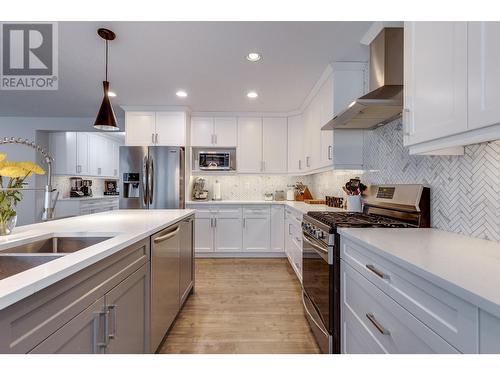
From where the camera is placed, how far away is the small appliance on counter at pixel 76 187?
5.77 m

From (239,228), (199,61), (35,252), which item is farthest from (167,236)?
(239,228)

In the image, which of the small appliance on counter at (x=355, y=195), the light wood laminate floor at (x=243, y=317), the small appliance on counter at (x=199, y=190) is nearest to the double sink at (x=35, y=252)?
the light wood laminate floor at (x=243, y=317)

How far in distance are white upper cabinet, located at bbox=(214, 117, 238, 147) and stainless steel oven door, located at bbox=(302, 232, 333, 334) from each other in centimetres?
260

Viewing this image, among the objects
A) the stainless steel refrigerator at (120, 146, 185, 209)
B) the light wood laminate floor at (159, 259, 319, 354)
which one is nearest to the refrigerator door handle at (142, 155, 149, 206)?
the stainless steel refrigerator at (120, 146, 185, 209)

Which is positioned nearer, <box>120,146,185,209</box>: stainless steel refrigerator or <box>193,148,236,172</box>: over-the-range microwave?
<box>120,146,185,209</box>: stainless steel refrigerator

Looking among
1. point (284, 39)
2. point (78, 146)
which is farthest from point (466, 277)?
point (78, 146)

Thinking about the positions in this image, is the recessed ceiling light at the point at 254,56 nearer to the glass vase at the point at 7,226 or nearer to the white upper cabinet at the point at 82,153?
the glass vase at the point at 7,226

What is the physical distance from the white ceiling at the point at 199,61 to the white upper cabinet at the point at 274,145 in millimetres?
482

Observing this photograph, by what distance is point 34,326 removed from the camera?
2.34ft

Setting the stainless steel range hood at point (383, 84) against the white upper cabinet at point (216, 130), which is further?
the white upper cabinet at point (216, 130)

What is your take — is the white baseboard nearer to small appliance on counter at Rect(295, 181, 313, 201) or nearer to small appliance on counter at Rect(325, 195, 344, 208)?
small appliance on counter at Rect(295, 181, 313, 201)

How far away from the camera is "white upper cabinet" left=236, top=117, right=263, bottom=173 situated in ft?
14.5

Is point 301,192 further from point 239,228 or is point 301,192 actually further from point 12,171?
point 12,171

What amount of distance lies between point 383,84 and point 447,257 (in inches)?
60.1
